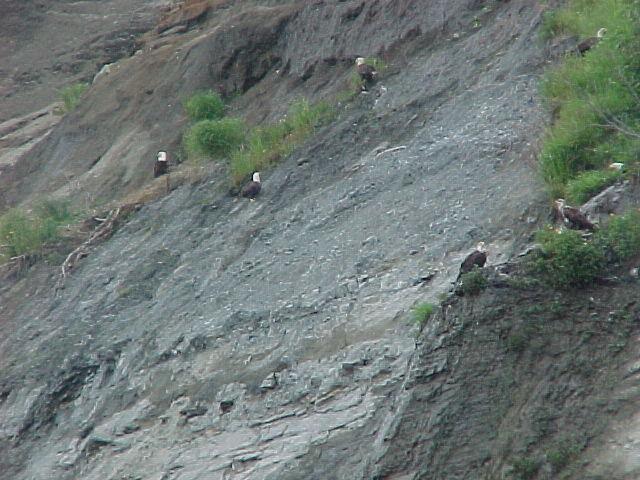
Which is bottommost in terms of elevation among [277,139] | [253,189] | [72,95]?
[72,95]

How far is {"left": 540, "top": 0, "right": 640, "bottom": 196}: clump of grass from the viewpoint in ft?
45.0

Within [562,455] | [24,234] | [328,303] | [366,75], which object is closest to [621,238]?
[562,455]

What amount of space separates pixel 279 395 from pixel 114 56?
21128 millimetres

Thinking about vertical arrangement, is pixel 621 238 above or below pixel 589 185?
above

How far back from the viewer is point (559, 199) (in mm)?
13273

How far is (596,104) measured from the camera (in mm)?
14148

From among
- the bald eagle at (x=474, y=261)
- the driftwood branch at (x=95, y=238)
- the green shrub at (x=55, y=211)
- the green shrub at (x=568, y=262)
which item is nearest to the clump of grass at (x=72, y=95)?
the green shrub at (x=55, y=211)

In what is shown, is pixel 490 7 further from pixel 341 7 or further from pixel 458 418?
pixel 458 418

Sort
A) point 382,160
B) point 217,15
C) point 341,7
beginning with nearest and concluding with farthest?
point 382,160
point 341,7
point 217,15

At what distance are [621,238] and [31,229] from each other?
11961mm

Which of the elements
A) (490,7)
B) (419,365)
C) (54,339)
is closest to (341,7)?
(490,7)

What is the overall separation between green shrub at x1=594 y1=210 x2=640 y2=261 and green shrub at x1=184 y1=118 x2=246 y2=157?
9614 mm

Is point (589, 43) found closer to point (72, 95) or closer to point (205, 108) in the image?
point (205, 108)

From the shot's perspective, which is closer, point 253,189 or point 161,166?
point 253,189
